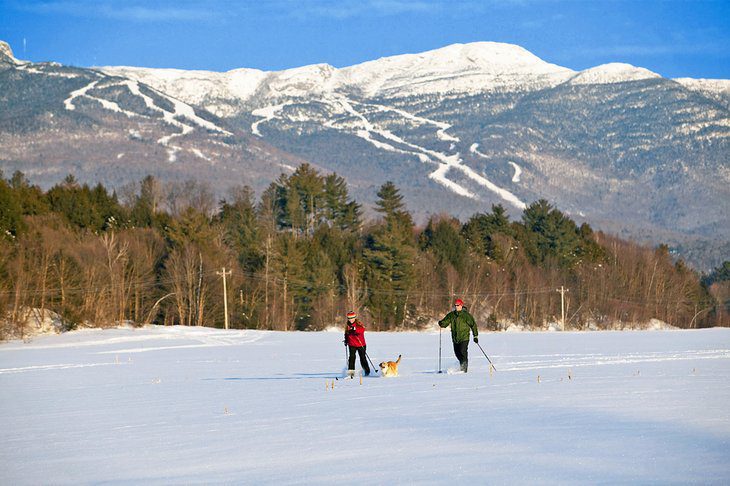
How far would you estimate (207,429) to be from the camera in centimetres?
1642

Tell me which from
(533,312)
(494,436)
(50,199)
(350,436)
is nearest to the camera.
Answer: (494,436)

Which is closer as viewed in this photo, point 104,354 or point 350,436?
point 350,436

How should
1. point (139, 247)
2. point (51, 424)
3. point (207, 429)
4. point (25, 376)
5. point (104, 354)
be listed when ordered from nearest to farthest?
point (207, 429), point (51, 424), point (25, 376), point (104, 354), point (139, 247)

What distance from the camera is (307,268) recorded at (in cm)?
9062

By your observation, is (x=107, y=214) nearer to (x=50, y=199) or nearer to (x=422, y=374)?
(x=50, y=199)

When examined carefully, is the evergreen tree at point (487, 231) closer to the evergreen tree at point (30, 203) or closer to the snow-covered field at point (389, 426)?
the evergreen tree at point (30, 203)

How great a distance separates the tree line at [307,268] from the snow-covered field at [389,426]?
4472 centimetres

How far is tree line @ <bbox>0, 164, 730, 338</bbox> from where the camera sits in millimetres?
73375

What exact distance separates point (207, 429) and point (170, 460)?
2666 millimetres

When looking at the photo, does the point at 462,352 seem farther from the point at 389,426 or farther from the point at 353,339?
the point at 389,426

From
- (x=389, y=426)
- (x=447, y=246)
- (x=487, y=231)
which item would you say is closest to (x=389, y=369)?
(x=389, y=426)

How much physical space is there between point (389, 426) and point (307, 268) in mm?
75466

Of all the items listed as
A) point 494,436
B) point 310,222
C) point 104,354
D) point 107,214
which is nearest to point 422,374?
point 494,436

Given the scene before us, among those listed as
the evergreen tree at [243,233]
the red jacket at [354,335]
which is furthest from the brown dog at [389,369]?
the evergreen tree at [243,233]
